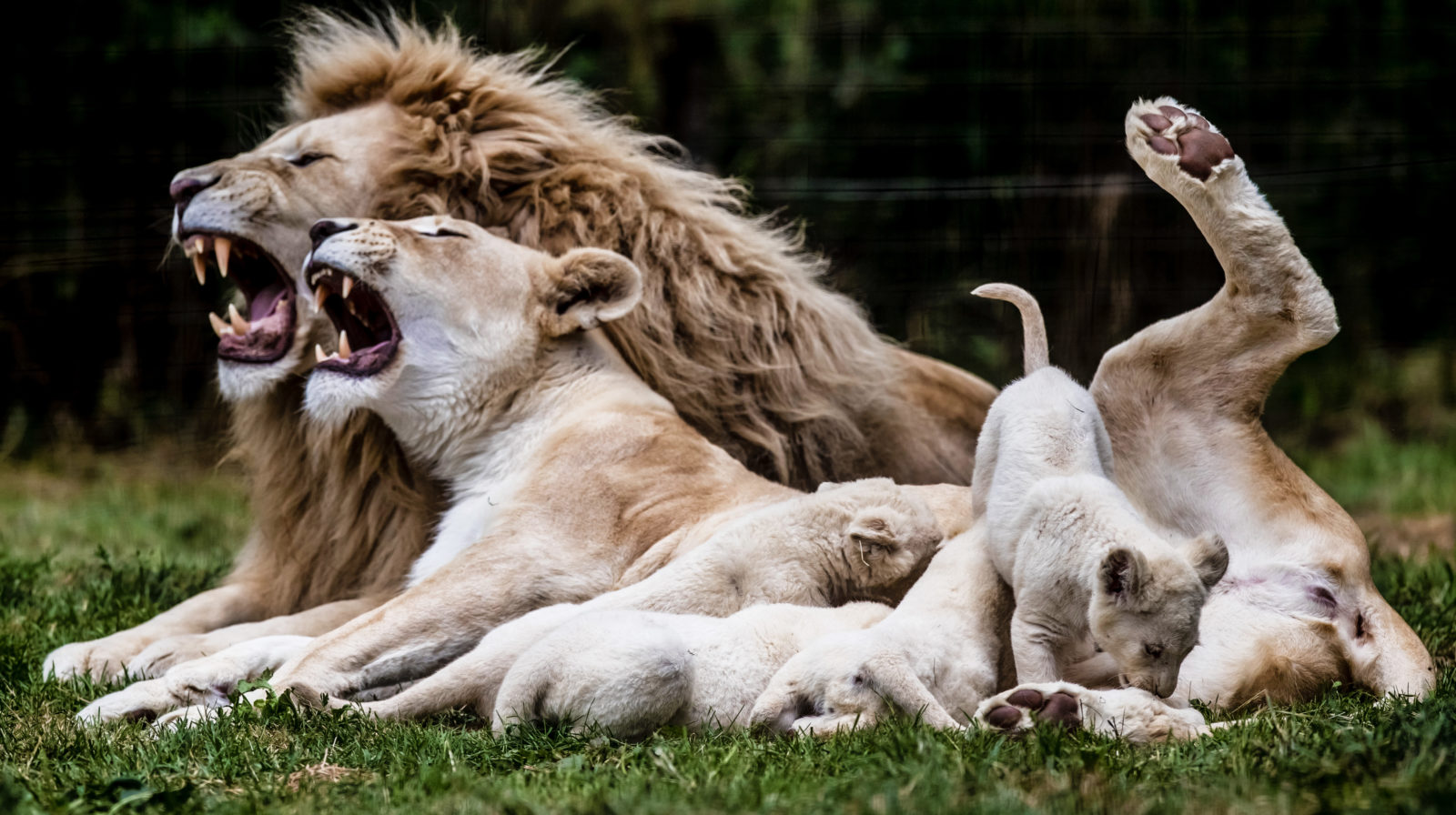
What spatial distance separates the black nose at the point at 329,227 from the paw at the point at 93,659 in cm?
114

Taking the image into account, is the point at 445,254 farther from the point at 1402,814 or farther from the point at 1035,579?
the point at 1402,814

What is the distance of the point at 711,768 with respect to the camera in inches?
102

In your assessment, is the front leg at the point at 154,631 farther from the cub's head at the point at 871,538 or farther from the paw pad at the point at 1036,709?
the paw pad at the point at 1036,709

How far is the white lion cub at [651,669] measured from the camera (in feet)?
9.55

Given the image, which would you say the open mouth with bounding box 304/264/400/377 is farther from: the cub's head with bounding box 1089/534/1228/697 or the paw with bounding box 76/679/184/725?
the cub's head with bounding box 1089/534/1228/697

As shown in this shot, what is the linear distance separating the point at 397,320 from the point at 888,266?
4882mm

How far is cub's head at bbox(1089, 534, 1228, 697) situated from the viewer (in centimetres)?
283

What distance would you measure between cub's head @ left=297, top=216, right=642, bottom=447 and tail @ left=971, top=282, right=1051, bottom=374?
3.50ft

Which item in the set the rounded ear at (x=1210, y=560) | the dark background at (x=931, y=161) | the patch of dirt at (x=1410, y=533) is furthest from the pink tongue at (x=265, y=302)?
the dark background at (x=931, y=161)

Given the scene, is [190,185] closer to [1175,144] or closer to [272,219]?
[272,219]

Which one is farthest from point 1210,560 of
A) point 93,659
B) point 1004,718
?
point 93,659

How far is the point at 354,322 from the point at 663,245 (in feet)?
2.90

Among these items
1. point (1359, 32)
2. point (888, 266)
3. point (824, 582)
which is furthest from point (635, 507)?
point (1359, 32)

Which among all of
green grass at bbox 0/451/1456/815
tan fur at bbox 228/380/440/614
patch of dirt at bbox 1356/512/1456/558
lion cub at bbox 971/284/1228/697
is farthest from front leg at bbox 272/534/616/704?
patch of dirt at bbox 1356/512/1456/558
